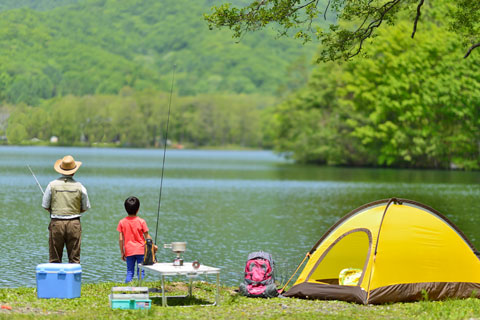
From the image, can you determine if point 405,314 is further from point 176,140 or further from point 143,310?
point 176,140

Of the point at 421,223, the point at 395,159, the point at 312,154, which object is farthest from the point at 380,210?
the point at 312,154

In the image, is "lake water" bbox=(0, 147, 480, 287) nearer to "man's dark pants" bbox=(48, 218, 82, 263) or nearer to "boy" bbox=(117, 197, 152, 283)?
"man's dark pants" bbox=(48, 218, 82, 263)

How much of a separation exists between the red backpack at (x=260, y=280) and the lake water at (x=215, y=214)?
3179mm

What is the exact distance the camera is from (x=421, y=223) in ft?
38.3

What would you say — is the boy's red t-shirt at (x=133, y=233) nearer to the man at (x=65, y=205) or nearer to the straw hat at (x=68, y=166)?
the man at (x=65, y=205)

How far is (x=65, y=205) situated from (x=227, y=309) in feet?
9.42

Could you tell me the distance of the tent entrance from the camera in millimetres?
11742

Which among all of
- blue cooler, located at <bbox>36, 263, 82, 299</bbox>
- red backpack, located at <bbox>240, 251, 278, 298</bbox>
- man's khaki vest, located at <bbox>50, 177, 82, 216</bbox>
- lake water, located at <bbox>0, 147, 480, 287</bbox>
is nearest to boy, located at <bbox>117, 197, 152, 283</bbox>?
man's khaki vest, located at <bbox>50, 177, 82, 216</bbox>

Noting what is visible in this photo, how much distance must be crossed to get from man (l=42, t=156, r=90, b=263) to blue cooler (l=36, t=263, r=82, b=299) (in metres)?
0.83

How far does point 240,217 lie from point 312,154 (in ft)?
165

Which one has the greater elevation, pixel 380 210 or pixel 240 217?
pixel 380 210

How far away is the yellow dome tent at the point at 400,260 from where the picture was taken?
11.0 m

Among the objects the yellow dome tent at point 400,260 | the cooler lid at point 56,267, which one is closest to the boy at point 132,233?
the cooler lid at point 56,267

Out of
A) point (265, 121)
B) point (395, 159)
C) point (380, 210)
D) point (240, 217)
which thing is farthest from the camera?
point (265, 121)
